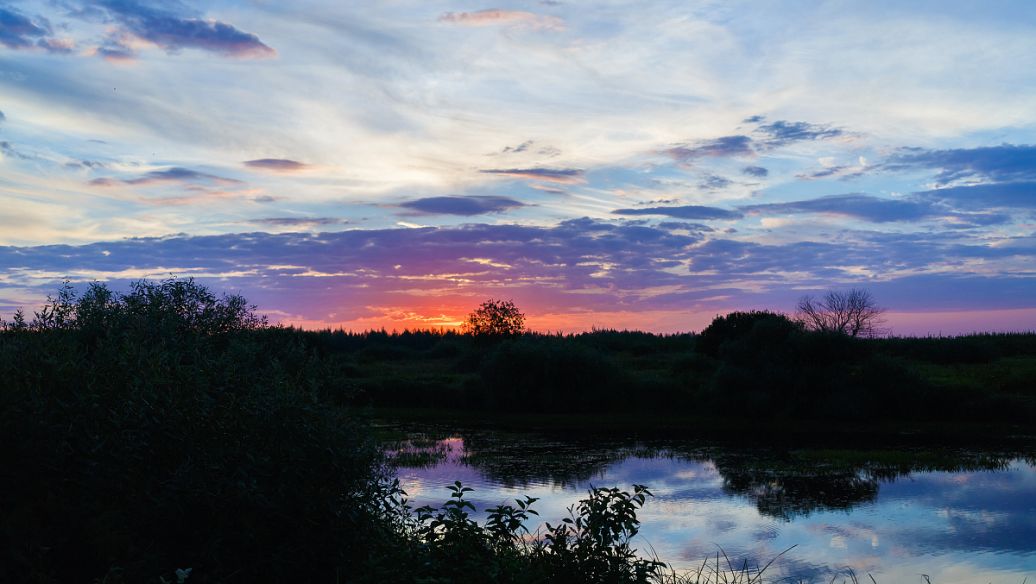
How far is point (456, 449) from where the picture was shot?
104 ft

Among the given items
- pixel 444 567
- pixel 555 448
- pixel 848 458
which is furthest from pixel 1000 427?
pixel 444 567

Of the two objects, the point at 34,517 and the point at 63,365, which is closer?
the point at 34,517

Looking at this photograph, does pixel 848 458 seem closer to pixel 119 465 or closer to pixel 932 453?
pixel 932 453

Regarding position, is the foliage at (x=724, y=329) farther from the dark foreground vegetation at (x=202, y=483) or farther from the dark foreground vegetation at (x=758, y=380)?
the dark foreground vegetation at (x=202, y=483)

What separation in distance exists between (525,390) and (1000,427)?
81.2ft

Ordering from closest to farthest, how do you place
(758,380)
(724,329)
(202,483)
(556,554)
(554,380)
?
(202,483), (556,554), (758,380), (554,380), (724,329)

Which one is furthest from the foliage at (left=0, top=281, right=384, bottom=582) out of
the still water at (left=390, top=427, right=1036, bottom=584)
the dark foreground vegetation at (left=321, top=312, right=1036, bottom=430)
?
the dark foreground vegetation at (left=321, top=312, right=1036, bottom=430)

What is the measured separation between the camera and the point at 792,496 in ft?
73.9

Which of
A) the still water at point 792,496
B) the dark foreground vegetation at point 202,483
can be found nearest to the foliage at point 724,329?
the still water at point 792,496

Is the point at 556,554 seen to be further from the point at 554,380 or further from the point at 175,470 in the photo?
the point at 554,380

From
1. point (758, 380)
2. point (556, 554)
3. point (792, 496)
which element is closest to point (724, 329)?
point (758, 380)

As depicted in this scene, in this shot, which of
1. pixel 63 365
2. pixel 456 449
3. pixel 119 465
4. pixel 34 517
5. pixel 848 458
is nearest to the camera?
pixel 34 517

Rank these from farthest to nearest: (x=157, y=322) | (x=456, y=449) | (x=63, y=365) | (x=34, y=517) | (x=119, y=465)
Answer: (x=456, y=449) < (x=157, y=322) < (x=63, y=365) < (x=119, y=465) < (x=34, y=517)

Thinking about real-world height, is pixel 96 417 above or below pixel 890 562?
above
